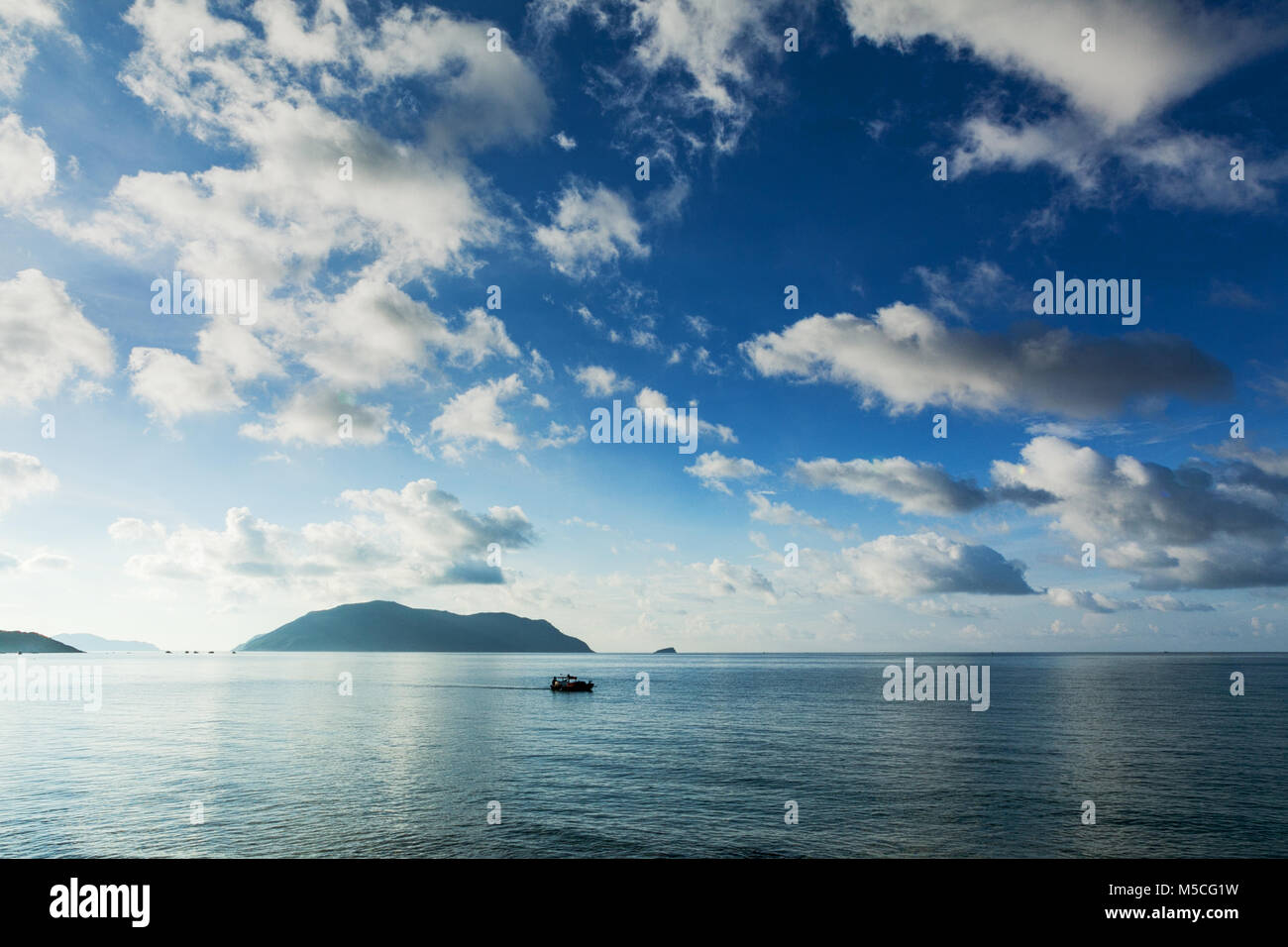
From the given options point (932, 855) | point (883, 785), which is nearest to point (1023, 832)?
point (932, 855)

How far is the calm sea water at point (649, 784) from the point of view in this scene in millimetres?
39906

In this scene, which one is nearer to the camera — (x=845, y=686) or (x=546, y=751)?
(x=546, y=751)

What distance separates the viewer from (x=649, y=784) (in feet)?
178

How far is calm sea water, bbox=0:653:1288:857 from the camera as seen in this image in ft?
131

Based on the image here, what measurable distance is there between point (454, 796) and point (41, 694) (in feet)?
503
